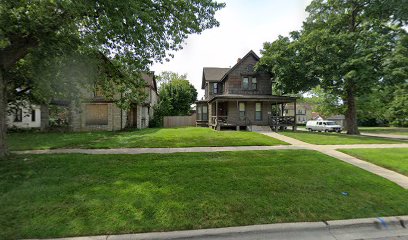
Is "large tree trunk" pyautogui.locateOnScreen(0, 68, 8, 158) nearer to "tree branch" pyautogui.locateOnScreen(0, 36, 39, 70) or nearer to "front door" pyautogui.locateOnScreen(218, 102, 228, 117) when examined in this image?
"tree branch" pyautogui.locateOnScreen(0, 36, 39, 70)

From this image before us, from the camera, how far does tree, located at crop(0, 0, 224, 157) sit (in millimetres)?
6488

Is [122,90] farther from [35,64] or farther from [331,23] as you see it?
[331,23]

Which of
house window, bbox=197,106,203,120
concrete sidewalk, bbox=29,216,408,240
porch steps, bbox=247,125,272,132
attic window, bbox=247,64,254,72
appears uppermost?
attic window, bbox=247,64,254,72

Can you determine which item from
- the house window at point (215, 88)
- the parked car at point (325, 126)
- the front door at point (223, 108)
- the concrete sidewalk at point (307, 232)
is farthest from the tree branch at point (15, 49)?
the parked car at point (325, 126)

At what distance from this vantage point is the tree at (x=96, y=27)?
21.3 ft

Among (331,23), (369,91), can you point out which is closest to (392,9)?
(331,23)

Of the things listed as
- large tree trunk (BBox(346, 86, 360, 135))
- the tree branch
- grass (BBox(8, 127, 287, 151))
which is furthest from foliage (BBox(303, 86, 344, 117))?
the tree branch

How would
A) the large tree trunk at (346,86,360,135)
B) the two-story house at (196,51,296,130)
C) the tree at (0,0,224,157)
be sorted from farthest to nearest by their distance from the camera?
1. the two-story house at (196,51,296,130)
2. the large tree trunk at (346,86,360,135)
3. the tree at (0,0,224,157)

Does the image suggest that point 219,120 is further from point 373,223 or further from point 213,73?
point 373,223

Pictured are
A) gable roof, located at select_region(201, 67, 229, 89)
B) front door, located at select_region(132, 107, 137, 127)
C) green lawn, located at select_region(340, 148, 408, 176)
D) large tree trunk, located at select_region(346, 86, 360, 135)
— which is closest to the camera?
green lawn, located at select_region(340, 148, 408, 176)

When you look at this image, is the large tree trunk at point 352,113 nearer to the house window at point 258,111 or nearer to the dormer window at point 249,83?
the house window at point 258,111

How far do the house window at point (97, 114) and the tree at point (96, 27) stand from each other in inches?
523

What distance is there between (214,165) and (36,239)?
4999 mm

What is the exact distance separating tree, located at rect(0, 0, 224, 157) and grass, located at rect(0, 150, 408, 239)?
13.1 feet
